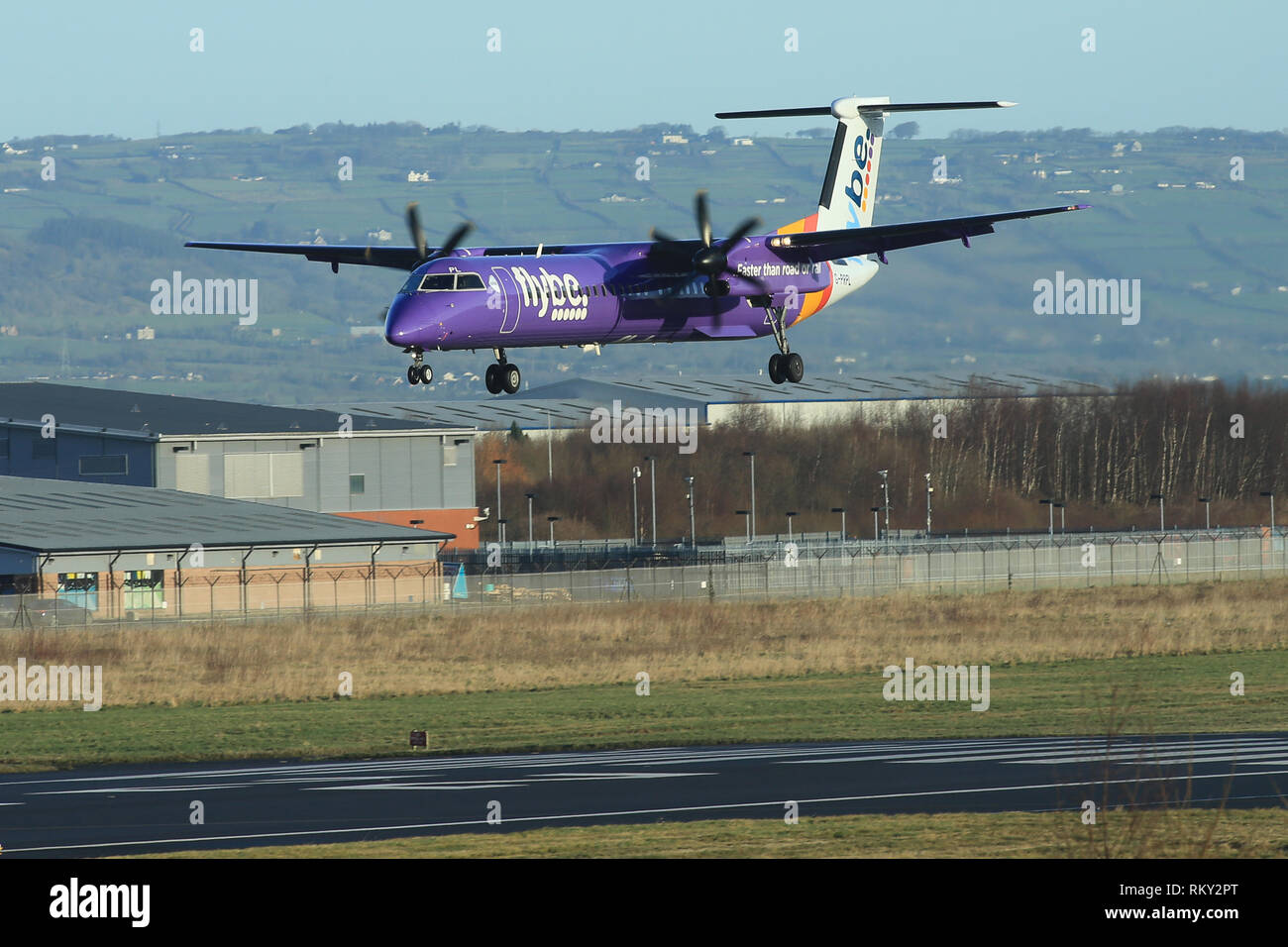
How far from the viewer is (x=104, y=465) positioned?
102750 mm

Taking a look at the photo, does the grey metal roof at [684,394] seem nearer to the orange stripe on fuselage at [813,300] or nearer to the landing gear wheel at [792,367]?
the orange stripe on fuselage at [813,300]

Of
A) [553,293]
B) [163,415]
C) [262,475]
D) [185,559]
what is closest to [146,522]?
[185,559]

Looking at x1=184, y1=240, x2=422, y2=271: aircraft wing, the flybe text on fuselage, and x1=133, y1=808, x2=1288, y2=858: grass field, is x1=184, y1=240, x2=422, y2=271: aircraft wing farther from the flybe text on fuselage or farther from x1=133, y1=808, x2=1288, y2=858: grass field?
x1=133, y1=808, x2=1288, y2=858: grass field

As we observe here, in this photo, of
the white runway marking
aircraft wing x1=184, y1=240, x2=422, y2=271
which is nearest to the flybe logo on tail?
aircraft wing x1=184, y1=240, x2=422, y2=271

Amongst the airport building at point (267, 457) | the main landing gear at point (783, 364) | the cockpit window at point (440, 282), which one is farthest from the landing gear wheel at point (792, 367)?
the airport building at point (267, 457)

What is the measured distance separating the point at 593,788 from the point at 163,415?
272 feet

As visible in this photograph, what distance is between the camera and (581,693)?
54.4 metres

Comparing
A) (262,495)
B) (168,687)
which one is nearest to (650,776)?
(168,687)

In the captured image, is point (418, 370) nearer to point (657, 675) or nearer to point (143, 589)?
point (657, 675)

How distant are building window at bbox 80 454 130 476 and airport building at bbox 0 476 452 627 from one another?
378 inches

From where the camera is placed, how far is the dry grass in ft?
190

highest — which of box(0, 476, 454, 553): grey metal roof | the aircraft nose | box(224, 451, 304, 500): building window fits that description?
the aircraft nose
